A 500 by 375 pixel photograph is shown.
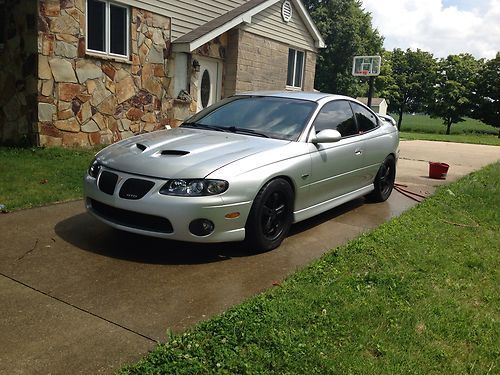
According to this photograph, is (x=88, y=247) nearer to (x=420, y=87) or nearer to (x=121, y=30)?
(x=121, y=30)

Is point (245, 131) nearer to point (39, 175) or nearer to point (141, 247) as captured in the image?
point (141, 247)

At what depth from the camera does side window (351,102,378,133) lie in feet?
19.7

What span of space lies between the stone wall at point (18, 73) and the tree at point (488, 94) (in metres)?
44.5

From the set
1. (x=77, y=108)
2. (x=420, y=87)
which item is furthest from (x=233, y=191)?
(x=420, y=87)

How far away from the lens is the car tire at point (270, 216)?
413 centimetres

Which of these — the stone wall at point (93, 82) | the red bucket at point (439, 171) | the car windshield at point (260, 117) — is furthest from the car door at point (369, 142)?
the stone wall at point (93, 82)

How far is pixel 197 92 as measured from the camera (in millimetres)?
12539

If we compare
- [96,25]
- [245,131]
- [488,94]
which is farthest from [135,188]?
[488,94]

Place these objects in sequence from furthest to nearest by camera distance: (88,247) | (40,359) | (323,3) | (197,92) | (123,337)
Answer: (323,3), (197,92), (88,247), (123,337), (40,359)

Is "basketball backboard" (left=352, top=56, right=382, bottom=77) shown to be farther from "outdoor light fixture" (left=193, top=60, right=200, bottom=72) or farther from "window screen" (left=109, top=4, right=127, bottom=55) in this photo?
"window screen" (left=109, top=4, right=127, bottom=55)

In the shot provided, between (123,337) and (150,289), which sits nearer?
(123,337)

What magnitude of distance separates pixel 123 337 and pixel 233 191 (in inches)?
60.2

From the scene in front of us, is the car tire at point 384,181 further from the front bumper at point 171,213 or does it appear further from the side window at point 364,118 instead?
the front bumper at point 171,213

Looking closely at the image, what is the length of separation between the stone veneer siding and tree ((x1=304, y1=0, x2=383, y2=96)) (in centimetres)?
2833
